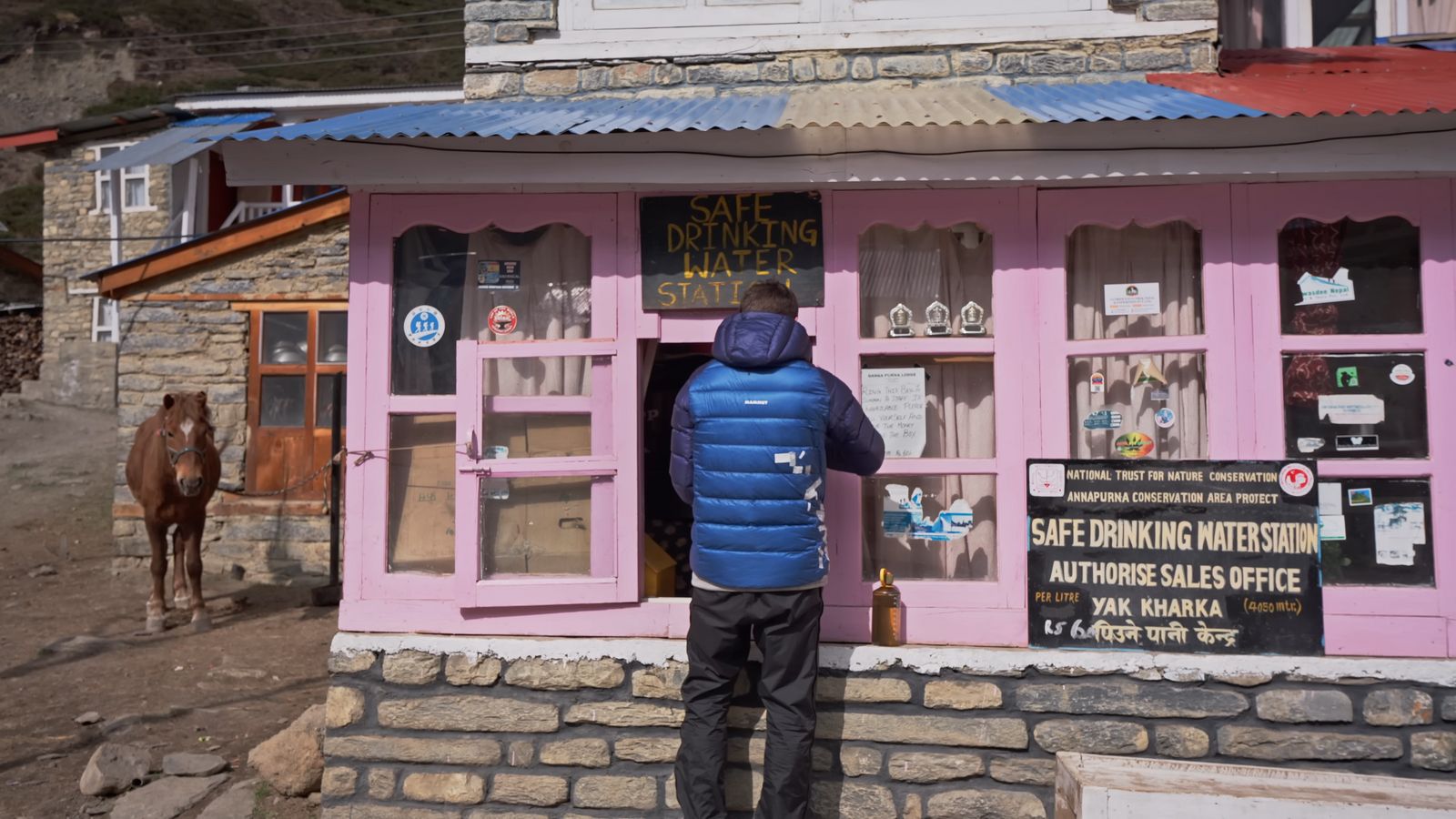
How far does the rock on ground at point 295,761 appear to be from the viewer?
5008 millimetres

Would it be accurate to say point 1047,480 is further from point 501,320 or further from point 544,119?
point 544,119

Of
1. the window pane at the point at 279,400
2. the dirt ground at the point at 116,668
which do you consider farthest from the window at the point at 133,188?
the window pane at the point at 279,400

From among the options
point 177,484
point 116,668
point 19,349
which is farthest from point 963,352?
point 19,349

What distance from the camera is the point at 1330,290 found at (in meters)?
4.30

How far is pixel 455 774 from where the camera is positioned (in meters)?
4.43

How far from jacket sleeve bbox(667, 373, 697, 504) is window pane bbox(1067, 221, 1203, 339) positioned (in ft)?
5.55

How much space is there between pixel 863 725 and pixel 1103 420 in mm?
1634

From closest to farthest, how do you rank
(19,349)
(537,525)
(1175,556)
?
(1175,556) → (537,525) → (19,349)

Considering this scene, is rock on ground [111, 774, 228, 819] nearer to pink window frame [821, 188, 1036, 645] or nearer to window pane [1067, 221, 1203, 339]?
pink window frame [821, 188, 1036, 645]

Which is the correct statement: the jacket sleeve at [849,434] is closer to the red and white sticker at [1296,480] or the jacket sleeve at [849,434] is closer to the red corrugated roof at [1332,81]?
the red and white sticker at [1296,480]

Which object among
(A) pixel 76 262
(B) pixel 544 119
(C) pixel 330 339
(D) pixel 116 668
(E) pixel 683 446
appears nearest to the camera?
(E) pixel 683 446

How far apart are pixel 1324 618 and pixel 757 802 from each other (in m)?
2.38

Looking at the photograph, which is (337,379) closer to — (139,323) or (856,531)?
(139,323)

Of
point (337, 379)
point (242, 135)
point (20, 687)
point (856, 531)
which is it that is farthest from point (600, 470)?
point (337, 379)
